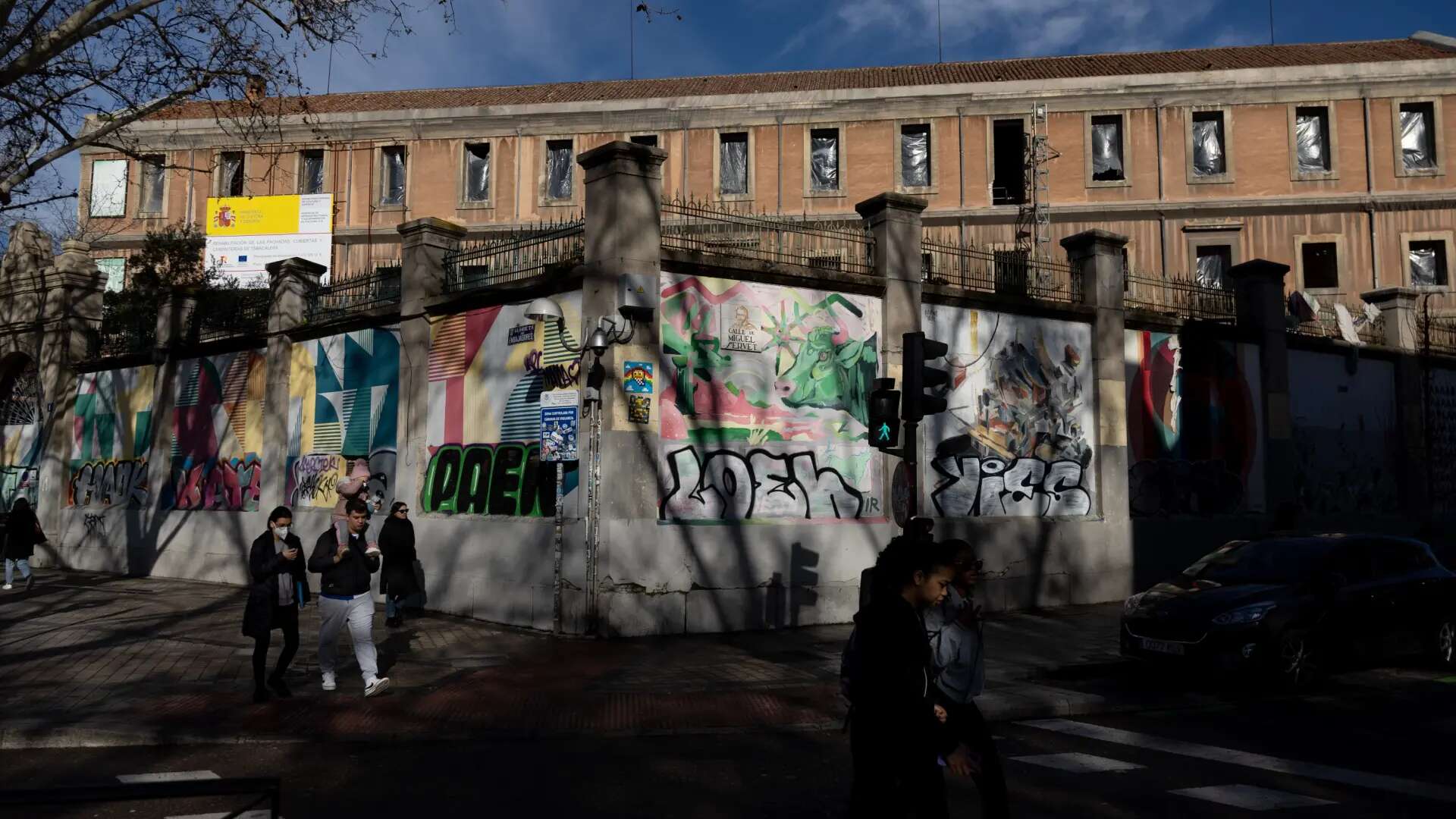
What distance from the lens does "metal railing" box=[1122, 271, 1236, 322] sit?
18.4m

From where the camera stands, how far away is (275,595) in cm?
959

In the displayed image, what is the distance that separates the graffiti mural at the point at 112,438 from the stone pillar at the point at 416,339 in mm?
8754

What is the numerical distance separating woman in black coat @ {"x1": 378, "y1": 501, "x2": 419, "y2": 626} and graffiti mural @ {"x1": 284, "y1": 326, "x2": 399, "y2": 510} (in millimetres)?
1322

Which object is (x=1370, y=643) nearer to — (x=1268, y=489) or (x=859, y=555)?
(x=859, y=555)

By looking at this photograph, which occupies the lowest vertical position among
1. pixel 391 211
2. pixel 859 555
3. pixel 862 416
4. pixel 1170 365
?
pixel 859 555

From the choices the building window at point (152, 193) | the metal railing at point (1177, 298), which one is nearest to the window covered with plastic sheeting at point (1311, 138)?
the metal railing at point (1177, 298)

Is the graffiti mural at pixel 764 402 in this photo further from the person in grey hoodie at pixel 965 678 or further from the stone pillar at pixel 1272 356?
the stone pillar at pixel 1272 356

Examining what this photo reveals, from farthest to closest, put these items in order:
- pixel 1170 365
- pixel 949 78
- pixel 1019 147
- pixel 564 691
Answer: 1. pixel 949 78
2. pixel 1019 147
3. pixel 1170 365
4. pixel 564 691

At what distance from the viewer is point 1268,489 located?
19.6 m

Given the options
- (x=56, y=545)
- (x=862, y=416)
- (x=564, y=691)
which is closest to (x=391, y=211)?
(x=56, y=545)

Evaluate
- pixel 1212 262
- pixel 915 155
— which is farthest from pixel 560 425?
pixel 1212 262

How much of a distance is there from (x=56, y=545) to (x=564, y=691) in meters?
19.0

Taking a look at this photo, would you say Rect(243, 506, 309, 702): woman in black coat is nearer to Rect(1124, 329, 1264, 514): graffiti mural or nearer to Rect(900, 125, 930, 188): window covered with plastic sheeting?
Rect(1124, 329, 1264, 514): graffiti mural

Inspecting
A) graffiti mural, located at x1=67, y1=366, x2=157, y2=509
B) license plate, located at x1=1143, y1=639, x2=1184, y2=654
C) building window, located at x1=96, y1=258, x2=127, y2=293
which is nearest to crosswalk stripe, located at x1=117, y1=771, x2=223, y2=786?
license plate, located at x1=1143, y1=639, x2=1184, y2=654
